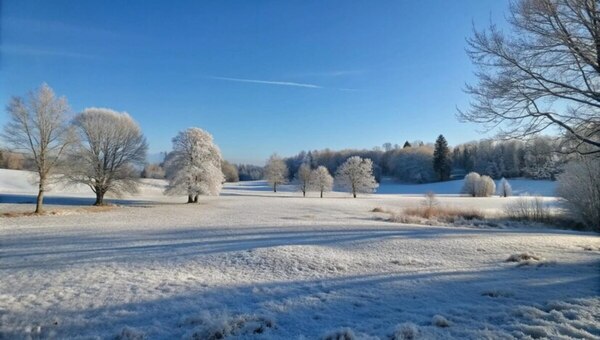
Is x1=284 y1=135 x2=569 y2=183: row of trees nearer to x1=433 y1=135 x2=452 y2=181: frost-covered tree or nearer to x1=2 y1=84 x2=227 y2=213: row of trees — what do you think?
x1=433 y1=135 x2=452 y2=181: frost-covered tree

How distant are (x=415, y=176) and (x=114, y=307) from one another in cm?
9680

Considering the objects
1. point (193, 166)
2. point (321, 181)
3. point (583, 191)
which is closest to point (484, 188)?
point (321, 181)

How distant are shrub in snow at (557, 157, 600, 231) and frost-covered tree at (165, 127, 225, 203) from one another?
3468cm

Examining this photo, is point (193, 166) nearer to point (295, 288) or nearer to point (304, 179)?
point (295, 288)

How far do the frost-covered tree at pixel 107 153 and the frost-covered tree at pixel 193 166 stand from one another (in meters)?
3.87

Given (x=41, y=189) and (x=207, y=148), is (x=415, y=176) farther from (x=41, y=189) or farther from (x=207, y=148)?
(x=41, y=189)

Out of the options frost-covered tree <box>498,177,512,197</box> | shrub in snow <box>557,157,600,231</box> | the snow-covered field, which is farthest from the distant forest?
A: the snow-covered field

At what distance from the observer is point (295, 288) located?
7.71 metres

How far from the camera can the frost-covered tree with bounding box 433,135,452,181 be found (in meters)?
84.6

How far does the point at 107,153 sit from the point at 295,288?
111 feet

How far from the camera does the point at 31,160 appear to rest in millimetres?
26469

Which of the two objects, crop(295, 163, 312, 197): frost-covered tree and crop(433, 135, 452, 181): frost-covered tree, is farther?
crop(433, 135, 452, 181): frost-covered tree

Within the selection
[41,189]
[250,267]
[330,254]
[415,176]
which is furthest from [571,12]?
[415,176]

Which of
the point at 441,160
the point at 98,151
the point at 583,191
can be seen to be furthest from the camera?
the point at 441,160
